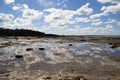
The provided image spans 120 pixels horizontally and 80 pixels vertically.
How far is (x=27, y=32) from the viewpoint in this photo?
150 m

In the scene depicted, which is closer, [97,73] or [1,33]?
[97,73]

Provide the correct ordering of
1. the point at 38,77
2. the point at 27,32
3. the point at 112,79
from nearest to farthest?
the point at 112,79 → the point at 38,77 → the point at 27,32

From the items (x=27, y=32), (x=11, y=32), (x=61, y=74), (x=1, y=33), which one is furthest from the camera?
(x=27, y=32)

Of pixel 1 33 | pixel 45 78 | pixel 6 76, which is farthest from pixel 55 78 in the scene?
pixel 1 33

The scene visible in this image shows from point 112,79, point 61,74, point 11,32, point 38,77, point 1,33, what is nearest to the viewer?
point 112,79

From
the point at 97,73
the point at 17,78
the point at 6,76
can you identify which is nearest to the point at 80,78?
the point at 97,73

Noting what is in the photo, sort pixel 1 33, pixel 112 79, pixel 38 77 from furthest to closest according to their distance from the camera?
1. pixel 1 33
2. pixel 38 77
3. pixel 112 79

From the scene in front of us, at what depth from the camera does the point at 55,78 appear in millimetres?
15648

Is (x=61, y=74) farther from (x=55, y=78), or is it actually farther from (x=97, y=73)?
(x=97, y=73)

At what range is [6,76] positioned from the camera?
16.2 meters

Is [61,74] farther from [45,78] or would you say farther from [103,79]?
[103,79]

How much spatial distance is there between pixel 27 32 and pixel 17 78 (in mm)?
135971

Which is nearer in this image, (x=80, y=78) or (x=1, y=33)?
(x=80, y=78)

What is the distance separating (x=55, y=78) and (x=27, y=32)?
136 m
